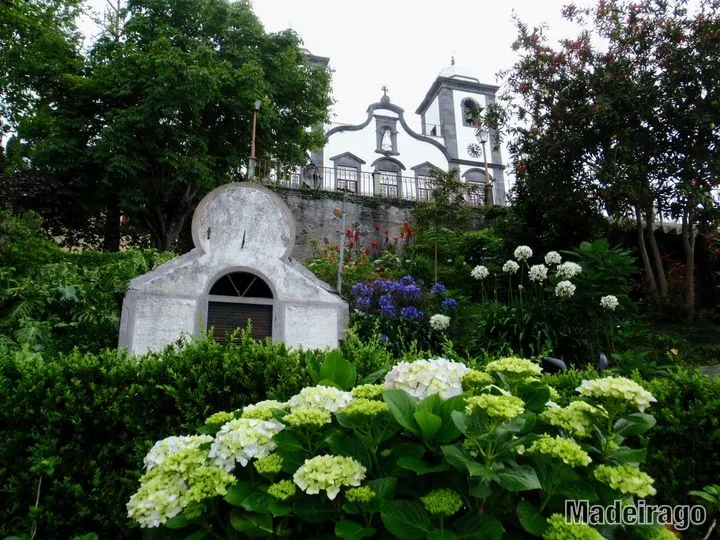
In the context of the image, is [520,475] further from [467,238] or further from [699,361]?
[467,238]

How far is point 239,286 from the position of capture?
645 cm

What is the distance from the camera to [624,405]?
69.9 inches

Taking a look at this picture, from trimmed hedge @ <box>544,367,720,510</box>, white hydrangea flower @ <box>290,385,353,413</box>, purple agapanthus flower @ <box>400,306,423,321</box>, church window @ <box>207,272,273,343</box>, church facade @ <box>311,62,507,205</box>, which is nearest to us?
white hydrangea flower @ <box>290,385,353,413</box>

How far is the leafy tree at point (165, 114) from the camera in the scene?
1311 centimetres

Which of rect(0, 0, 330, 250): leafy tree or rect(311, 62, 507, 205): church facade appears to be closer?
rect(0, 0, 330, 250): leafy tree

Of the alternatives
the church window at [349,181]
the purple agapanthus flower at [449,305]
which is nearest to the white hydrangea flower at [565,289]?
the purple agapanthus flower at [449,305]

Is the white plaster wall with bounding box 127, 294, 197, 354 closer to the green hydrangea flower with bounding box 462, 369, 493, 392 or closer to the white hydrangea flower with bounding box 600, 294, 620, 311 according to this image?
the green hydrangea flower with bounding box 462, 369, 493, 392

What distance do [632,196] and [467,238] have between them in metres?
4.34

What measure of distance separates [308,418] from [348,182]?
16382 millimetres

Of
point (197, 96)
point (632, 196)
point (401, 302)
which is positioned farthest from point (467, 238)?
point (197, 96)

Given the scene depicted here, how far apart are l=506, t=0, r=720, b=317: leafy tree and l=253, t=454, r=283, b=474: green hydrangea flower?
370 inches

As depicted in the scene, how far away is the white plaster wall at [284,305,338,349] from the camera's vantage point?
6254 millimetres

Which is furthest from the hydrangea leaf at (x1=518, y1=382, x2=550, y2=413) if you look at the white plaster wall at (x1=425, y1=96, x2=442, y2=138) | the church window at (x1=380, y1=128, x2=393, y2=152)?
the white plaster wall at (x1=425, y1=96, x2=442, y2=138)

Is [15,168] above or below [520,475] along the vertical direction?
above
